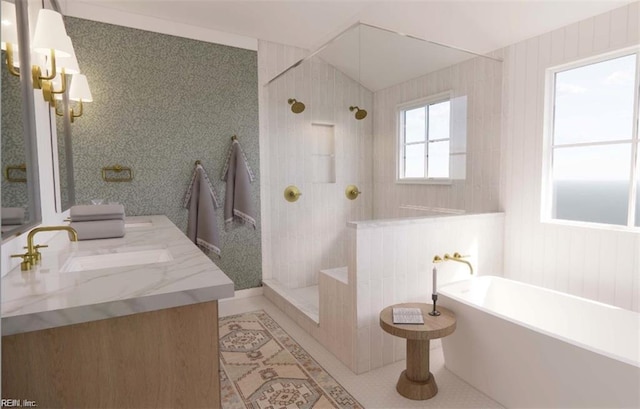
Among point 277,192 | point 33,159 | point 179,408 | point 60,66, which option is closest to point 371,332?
point 179,408

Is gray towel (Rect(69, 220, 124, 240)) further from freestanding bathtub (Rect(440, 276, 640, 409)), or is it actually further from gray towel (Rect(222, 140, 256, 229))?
freestanding bathtub (Rect(440, 276, 640, 409))

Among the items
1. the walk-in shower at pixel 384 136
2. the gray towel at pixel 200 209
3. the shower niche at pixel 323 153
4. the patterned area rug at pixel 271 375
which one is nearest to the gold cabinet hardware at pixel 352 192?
the walk-in shower at pixel 384 136

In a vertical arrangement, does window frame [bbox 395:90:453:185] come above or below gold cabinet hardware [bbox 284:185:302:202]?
above

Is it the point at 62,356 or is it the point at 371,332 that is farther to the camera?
the point at 371,332

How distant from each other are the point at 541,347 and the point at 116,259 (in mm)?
2172

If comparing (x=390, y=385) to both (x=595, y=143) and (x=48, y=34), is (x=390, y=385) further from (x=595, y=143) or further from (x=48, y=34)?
(x=48, y=34)

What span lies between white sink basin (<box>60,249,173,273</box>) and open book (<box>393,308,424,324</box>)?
1.36 m

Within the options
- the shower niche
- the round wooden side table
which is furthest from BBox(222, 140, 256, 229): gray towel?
the round wooden side table

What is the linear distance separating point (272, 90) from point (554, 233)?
284 cm

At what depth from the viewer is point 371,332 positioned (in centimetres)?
235

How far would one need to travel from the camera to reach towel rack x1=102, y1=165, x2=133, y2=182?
3.00 m

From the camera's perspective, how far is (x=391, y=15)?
2803 mm

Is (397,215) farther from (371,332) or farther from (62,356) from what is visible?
(62,356)

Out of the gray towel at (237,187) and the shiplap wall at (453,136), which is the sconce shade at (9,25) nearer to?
the gray towel at (237,187)
